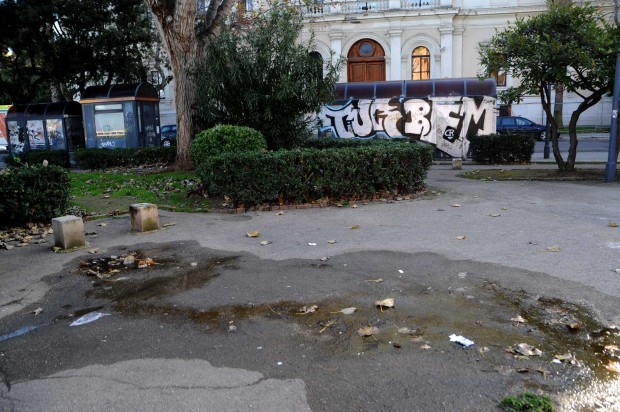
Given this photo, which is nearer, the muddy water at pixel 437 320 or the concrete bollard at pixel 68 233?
the muddy water at pixel 437 320

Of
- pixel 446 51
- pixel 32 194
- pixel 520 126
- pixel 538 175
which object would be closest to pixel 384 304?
pixel 32 194

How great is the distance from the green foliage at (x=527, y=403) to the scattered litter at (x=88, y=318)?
353 centimetres

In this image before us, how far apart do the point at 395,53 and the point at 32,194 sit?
111 ft

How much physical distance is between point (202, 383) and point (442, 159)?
62.9ft

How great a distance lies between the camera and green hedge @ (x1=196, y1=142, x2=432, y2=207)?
9.80 meters

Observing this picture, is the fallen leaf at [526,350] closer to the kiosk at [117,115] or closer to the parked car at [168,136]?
the kiosk at [117,115]

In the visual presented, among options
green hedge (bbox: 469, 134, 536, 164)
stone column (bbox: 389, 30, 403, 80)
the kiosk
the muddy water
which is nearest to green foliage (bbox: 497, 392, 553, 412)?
the muddy water

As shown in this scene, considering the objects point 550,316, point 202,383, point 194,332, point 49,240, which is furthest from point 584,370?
point 49,240

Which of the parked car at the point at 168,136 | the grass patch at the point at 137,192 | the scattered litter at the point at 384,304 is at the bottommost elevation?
the scattered litter at the point at 384,304

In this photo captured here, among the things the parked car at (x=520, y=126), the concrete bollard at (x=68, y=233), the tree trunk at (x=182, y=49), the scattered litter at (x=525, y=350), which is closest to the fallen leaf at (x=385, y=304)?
the scattered litter at (x=525, y=350)

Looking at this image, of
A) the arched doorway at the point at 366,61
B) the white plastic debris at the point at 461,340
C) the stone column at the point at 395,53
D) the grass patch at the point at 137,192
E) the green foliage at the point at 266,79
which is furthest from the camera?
the arched doorway at the point at 366,61

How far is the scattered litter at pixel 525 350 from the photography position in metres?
3.90

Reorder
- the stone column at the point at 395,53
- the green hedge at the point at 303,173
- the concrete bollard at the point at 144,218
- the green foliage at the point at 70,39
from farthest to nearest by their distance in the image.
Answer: the stone column at the point at 395,53 → the green foliage at the point at 70,39 → the green hedge at the point at 303,173 → the concrete bollard at the point at 144,218

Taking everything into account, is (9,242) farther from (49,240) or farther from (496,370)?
(496,370)
